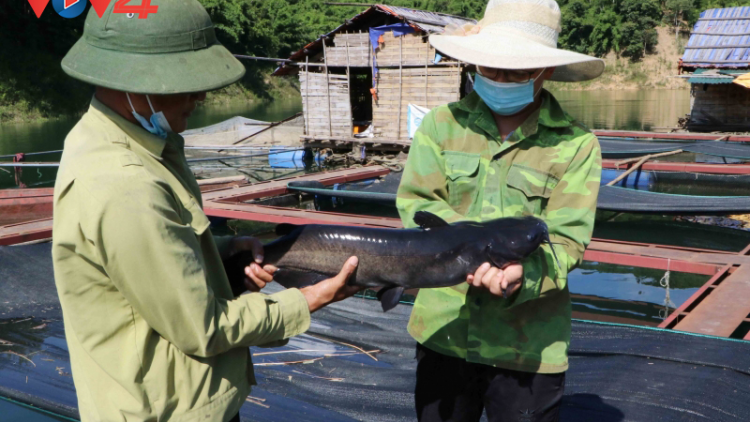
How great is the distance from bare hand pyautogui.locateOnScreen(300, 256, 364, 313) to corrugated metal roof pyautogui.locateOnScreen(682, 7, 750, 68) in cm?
2064

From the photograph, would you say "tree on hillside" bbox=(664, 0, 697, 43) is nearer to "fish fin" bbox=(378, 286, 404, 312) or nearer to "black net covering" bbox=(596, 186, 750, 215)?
"black net covering" bbox=(596, 186, 750, 215)

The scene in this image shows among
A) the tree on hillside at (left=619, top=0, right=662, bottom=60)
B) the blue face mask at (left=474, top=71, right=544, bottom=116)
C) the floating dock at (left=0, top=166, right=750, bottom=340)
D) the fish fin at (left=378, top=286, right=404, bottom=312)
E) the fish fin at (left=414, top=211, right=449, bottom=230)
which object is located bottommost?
the floating dock at (left=0, top=166, right=750, bottom=340)

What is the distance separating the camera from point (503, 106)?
2.23 metres

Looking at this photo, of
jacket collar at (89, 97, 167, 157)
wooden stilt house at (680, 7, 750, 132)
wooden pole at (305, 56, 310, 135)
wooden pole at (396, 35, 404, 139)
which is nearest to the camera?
jacket collar at (89, 97, 167, 157)

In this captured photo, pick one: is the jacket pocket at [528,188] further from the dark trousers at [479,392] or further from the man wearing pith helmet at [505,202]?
the dark trousers at [479,392]

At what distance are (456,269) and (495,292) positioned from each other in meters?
0.19

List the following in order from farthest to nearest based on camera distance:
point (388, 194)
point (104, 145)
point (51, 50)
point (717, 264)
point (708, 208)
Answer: point (51, 50), point (388, 194), point (708, 208), point (717, 264), point (104, 145)

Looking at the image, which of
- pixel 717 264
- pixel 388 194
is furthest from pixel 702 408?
pixel 388 194

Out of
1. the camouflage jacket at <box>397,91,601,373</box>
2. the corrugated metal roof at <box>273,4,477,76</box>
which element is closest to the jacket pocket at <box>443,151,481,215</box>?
the camouflage jacket at <box>397,91,601,373</box>

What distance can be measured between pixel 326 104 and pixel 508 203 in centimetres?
1682

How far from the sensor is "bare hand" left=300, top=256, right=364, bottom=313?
6.18 ft

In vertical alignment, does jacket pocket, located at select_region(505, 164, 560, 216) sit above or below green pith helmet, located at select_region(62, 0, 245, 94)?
below

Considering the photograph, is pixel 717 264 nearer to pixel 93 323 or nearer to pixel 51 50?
pixel 93 323

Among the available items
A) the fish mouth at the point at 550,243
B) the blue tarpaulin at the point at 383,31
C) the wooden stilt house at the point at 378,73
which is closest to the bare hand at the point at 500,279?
the fish mouth at the point at 550,243
